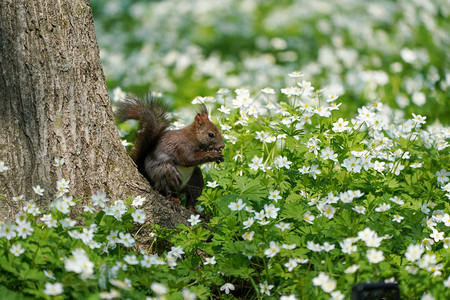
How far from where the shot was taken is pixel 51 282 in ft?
6.89

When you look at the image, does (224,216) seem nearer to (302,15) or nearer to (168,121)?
(168,121)

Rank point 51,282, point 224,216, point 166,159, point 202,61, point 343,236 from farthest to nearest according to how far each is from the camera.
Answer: point 202,61
point 166,159
point 224,216
point 343,236
point 51,282

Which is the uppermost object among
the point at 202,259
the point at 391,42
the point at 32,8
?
the point at 32,8

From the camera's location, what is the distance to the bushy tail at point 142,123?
10.5ft

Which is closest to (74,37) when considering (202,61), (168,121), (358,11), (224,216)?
(168,121)

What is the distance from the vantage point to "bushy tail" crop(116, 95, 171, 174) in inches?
125

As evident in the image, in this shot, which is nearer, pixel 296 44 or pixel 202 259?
pixel 202 259

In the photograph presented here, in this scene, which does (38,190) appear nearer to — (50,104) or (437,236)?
(50,104)

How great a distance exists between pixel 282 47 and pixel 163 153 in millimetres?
4626

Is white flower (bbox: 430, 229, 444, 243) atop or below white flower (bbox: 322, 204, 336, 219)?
below

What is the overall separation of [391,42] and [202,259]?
5594 millimetres

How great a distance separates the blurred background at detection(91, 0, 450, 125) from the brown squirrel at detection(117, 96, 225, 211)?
2366 mm

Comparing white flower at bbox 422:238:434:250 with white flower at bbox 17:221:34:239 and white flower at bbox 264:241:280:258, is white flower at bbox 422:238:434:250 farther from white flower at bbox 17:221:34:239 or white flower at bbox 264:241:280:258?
white flower at bbox 17:221:34:239

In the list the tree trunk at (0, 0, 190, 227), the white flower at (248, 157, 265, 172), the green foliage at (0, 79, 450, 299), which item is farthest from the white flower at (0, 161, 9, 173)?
the white flower at (248, 157, 265, 172)
